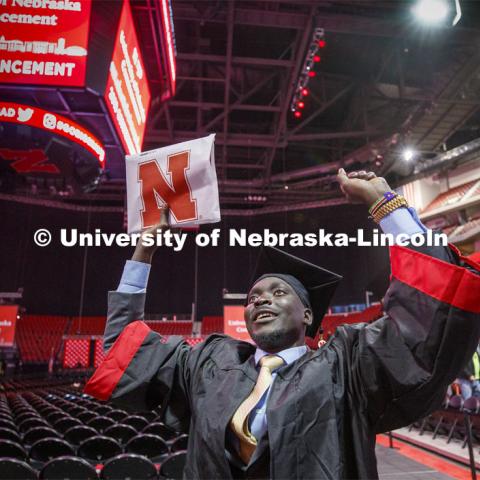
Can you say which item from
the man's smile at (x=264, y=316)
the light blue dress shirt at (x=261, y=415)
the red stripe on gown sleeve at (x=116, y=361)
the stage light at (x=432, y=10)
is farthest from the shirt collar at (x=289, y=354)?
the stage light at (x=432, y=10)

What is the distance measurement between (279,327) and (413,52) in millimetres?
12702

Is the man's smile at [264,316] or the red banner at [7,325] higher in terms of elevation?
→ the man's smile at [264,316]

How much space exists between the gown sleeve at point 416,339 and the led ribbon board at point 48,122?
6.57 meters

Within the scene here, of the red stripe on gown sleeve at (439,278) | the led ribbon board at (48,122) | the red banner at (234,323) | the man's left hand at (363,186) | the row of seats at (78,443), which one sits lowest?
the row of seats at (78,443)

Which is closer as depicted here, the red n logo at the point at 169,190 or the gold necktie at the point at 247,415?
the gold necktie at the point at 247,415

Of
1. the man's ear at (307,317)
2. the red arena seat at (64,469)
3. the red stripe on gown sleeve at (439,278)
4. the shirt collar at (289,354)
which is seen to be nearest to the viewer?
the red stripe on gown sleeve at (439,278)

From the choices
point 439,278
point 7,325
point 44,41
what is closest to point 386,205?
point 439,278

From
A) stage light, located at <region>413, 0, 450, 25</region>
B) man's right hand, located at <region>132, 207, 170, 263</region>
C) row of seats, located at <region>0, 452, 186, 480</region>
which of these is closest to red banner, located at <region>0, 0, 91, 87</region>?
row of seats, located at <region>0, 452, 186, 480</region>

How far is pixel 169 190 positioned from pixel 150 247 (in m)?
0.25

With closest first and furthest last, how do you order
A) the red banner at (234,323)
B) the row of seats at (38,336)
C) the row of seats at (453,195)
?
the red banner at (234,323) < the row of seats at (453,195) < the row of seats at (38,336)

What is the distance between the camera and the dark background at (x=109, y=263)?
20000 millimetres

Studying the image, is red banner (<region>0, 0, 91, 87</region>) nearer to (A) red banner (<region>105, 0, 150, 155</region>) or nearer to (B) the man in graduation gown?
(A) red banner (<region>105, 0, 150, 155</region>)

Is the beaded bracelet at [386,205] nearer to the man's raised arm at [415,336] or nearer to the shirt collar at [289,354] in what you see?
the man's raised arm at [415,336]

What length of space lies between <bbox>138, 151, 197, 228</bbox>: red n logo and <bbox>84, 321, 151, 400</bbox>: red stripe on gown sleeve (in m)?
0.45
